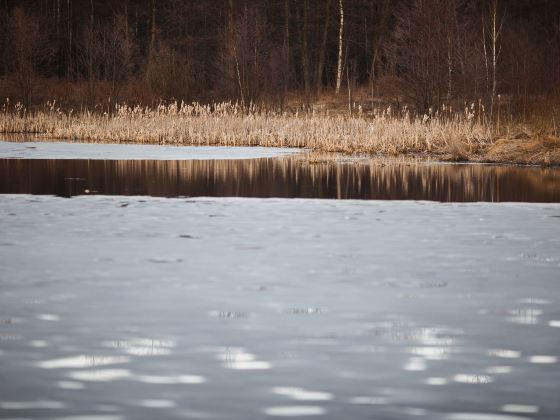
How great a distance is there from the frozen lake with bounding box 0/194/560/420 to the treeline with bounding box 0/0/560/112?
60.6 feet

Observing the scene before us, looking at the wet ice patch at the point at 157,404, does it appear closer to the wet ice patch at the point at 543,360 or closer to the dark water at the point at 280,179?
the wet ice patch at the point at 543,360

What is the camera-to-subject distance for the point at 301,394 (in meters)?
4.46

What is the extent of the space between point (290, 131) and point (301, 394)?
22.8 metres

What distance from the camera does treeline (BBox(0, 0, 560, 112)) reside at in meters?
32.9

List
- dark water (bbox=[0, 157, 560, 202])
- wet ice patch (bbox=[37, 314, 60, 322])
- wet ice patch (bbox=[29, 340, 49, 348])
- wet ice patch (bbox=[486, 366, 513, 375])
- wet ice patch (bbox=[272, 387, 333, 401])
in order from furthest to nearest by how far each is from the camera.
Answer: dark water (bbox=[0, 157, 560, 202]) < wet ice patch (bbox=[37, 314, 60, 322]) < wet ice patch (bbox=[29, 340, 49, 348]) < wet ice patch (bbox=[486, 366, 513, 375]) < wet ice patch (bbox=[272, 387, 333, 401])

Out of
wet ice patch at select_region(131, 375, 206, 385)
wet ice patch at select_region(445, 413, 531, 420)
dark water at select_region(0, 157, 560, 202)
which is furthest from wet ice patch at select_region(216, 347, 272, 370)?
dark water at select_region(0, 157, 560, 202)

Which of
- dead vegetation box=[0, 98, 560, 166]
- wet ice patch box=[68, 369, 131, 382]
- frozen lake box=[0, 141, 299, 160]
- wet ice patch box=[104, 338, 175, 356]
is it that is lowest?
wet ice patch box=[68, 369, 131, 382]

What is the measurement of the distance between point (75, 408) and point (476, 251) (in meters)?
5.15

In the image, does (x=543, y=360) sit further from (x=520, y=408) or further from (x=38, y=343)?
(x=38, y=343)

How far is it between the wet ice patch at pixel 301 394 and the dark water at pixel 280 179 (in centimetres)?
891

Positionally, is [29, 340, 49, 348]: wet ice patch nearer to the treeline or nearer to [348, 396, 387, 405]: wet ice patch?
[348, 396, 387, 405]: wet ice patch

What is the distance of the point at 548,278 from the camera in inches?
293

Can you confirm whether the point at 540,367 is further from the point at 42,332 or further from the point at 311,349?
the point at 42,332

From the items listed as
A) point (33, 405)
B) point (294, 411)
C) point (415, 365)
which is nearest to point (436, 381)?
point (415, 365)
